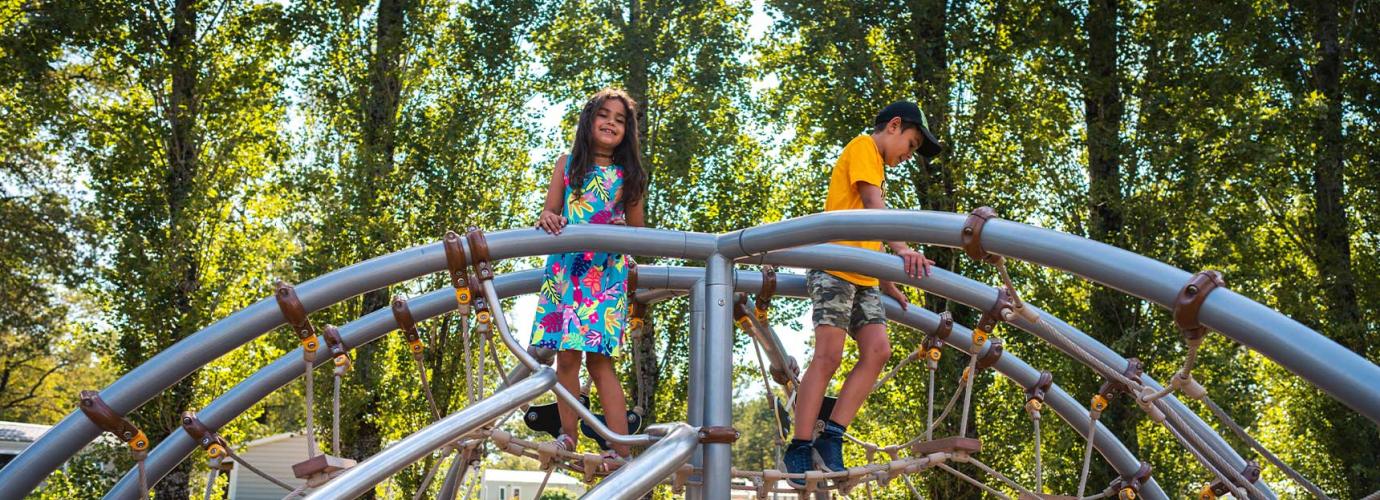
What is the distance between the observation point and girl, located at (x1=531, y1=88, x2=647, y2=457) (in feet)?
13.0

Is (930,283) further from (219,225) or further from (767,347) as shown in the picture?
(219,225)

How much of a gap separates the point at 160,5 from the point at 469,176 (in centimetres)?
403

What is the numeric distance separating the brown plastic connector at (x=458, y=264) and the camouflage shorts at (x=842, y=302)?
129 centimetres

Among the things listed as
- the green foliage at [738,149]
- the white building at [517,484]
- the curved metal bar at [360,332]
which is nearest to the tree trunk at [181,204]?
the green foliage at [738,149]

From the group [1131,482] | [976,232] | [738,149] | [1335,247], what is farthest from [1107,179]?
[976,232]

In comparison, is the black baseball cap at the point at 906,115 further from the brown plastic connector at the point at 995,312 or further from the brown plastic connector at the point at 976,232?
the brown plastic connector at the point at 976,232

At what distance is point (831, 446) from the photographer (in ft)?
13.5

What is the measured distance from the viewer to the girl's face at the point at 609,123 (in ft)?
13.4

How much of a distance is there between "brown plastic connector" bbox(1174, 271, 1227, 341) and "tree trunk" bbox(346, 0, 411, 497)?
31.6 ft

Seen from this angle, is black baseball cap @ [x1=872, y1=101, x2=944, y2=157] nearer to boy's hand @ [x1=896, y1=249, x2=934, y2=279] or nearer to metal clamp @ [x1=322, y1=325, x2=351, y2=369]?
boy's hand @ [x1=896, y1=249, x2=934, y2=279]

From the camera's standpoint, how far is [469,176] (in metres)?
12.0

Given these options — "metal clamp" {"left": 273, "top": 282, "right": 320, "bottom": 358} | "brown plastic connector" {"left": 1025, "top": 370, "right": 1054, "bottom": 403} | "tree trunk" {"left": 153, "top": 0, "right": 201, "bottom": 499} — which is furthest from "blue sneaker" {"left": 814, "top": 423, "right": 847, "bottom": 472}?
"tree trunk" {"left": 153, "top": 0, "right": 201, "bottom": 499}

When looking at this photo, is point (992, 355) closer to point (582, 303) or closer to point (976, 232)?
point (582, 303)

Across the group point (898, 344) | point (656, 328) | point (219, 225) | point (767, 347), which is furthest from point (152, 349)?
point (767, 347)
